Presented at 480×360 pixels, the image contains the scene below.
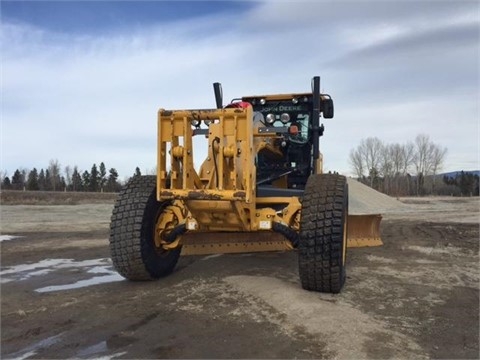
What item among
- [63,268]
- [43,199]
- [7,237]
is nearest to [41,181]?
[43,199]

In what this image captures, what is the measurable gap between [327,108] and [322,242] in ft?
11.9

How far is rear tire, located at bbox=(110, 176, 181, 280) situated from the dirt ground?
0.77 ft

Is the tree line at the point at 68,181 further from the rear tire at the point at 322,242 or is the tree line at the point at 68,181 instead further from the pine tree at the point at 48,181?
the rear tire at the point at 322,242

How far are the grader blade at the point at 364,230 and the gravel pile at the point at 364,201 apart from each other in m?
8.02

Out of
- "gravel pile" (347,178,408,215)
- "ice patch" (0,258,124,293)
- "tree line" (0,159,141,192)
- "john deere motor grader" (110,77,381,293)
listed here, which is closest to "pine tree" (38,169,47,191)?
"tree line" (0,159,141,192)

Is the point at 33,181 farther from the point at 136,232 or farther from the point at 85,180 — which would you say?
the point at 136,232

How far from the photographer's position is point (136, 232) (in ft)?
20.8

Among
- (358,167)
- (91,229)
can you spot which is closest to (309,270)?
(91,229)

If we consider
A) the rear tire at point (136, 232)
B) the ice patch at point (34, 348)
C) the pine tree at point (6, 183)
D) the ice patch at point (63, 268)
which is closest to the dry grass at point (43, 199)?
the ice patch at point (63, 268)

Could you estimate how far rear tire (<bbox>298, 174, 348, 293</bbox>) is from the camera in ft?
18.2

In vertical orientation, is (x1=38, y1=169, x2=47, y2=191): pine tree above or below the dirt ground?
above

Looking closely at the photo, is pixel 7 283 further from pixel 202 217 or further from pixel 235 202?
pixel 235 202

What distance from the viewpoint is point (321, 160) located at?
8625 mm

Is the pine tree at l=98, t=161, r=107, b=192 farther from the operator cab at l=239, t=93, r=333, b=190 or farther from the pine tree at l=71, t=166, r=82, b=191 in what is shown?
→ the operator cab at l=239, t=93, r=333, b=190
